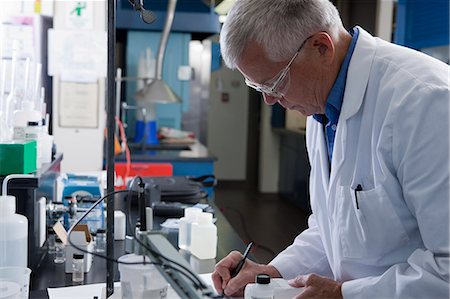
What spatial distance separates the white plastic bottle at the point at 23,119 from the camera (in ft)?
5.95

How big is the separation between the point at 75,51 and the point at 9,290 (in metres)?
2.52

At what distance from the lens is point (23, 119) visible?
1.84 m

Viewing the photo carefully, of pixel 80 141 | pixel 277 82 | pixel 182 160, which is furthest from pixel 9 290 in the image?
pixel 182 160

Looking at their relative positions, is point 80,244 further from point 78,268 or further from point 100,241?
point 100,241

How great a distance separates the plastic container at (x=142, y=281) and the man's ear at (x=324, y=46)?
64 cm

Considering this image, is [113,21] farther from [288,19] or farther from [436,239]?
[436,239]

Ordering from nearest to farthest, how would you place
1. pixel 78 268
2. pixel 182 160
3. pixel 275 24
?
pixel 275 24
pixel 78 268
pixel 182 160

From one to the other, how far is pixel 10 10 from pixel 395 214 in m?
2.97

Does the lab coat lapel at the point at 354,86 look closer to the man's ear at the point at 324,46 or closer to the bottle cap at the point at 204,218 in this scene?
the man's ear at the point at 324,46

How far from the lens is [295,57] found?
51.2 inches

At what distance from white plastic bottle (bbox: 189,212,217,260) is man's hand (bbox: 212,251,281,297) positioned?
0.31 meters

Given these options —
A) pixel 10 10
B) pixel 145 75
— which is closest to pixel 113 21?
pixel 10 10

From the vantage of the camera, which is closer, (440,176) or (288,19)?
(440,176)

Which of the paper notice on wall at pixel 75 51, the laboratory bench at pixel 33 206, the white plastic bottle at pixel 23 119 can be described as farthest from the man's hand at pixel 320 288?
the paper notice on wall at pixel 75 51
